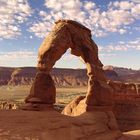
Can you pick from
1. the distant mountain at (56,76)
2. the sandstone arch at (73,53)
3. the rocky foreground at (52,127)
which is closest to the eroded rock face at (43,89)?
the sandstone arch at (73,53)

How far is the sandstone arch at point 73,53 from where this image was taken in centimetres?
1536

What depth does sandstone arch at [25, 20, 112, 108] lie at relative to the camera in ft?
50.4

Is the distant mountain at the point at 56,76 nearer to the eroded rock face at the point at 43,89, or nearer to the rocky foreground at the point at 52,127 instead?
the rocky foreground at the point at 52,127

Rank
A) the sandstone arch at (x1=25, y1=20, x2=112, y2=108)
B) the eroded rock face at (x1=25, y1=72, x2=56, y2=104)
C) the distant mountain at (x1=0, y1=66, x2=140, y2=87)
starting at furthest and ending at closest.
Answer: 1. the distant mountain at (x1=0, y1=66, x2=140, y2=87)
2. the sandstone arch at (x1=25, y1=20, x2=112, y2=108)
3. the eroded rock face at (x1=25, y1=72, x2=56, y2=104)

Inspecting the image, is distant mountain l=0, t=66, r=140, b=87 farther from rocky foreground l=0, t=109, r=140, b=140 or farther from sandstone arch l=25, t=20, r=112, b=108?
rocky foreground l=0, t=109, r=140, b=140

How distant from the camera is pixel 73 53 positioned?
17.4 meters

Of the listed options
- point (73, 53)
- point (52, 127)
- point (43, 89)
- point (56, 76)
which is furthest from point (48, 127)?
point (56, 76)

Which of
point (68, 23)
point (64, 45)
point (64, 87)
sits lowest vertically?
point (64, 87)

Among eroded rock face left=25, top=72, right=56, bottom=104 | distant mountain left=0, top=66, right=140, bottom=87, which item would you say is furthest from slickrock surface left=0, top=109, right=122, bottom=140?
distant mountain left=0, top=66, right=140, bottom=87

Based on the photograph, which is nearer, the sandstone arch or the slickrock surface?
the slickrock surface

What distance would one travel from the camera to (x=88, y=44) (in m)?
17.3

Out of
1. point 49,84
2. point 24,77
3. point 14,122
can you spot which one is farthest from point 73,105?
point 24,77

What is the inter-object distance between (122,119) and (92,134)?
16.0 m

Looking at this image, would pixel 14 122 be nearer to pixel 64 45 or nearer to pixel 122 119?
pixel 64 45
